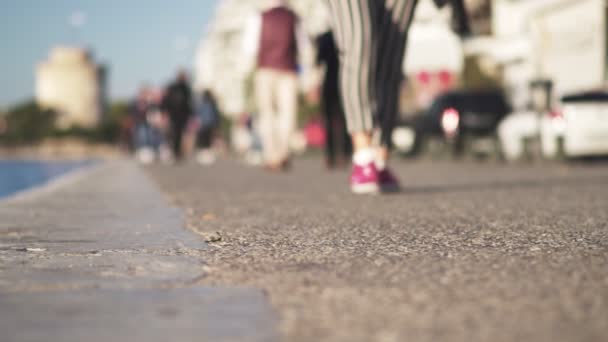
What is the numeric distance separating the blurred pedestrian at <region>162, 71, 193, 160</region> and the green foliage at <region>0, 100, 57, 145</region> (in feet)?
285

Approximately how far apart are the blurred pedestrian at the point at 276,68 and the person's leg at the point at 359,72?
5.45 metres

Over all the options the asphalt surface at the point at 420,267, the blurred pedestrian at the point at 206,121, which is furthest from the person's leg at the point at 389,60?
the blurred pedestrian at the point at 206,121

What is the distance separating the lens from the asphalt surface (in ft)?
5.81

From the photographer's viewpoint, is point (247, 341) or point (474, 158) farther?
point (474, 158)

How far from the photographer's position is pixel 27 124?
11044cm

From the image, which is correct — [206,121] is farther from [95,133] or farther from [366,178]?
[95,133]

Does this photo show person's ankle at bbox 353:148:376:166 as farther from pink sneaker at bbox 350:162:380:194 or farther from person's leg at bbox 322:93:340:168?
person's leg at bbox 322:93:340:168

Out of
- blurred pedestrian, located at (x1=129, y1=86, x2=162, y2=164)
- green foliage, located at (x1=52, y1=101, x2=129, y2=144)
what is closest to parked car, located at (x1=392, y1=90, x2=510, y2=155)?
blurred pedestrian, located at (x1=129, y1=86, x2=162, y2=164)

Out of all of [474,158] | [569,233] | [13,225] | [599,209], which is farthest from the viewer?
[474,158]

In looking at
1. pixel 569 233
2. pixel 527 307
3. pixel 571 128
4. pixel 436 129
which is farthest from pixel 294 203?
pixel 436 129

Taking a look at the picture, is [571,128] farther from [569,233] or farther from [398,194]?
[569,233]

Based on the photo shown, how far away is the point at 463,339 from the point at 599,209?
131 inches

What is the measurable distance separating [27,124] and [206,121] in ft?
302

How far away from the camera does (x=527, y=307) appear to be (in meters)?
1.94
